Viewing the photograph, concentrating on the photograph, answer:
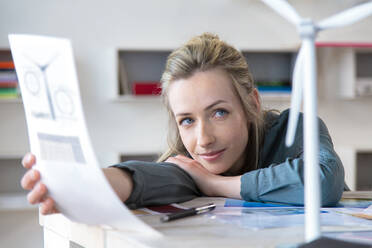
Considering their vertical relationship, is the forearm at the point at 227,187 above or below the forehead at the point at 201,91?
below

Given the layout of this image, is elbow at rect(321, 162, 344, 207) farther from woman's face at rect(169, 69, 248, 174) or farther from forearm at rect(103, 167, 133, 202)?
forearm at rect(103, 167, 133, 202)

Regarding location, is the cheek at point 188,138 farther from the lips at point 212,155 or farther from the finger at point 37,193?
the finger at point 37,193

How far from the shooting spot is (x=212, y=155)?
1189 millimetres

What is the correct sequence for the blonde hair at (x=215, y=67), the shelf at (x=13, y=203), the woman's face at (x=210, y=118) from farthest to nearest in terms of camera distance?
1. the shelf at (x=13, y=203)
2. the blonde hair at (x=215, y=67)
3. the woman's face at (x=210, y=118)

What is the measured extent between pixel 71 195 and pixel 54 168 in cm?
4

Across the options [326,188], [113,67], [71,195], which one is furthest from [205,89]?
[113,67]

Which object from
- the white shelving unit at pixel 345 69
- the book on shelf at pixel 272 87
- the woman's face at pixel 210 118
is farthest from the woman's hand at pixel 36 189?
the white shelving unit at pixel 345 69

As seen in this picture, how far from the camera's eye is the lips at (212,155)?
3.88 feet

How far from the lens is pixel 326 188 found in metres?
0.96

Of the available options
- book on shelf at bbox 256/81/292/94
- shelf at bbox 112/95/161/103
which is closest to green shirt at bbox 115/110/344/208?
shelf at bbox 112/95/161/103

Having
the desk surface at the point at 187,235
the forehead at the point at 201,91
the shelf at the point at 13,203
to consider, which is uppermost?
the forehead at the point at 201,91

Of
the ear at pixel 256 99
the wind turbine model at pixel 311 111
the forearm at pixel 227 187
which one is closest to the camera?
the wind turbine model at pixel 311 111

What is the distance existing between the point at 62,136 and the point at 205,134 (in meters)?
0.54

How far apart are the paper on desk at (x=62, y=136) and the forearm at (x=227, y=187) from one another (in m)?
0.40
